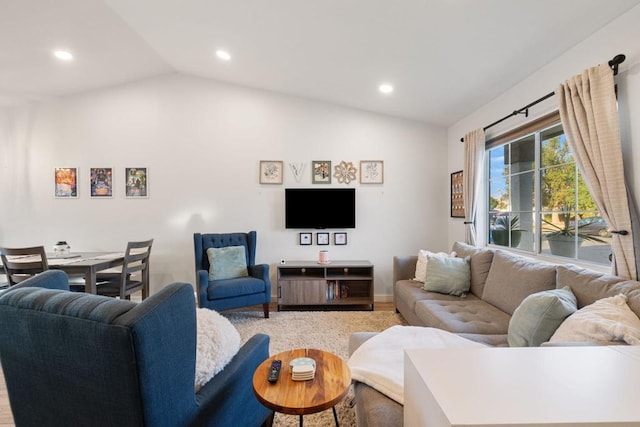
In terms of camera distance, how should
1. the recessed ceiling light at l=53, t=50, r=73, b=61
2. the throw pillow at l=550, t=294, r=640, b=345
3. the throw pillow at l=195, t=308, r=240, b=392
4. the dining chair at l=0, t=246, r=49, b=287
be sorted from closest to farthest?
the throw pillow at l=195, t=308, r=240, b=392 < the throw pillow at l=550, t=294, r=640, b=345 < the dining chair at l=0, t=246, r=49, b=287 < the recessed ceiling light at l=53, t=50, r=73, b=61

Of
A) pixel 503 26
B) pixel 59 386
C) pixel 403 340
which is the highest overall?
pixel 503 26

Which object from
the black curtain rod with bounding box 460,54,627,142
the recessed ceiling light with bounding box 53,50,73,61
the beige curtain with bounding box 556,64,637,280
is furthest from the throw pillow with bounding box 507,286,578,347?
the recessed ceiling light with bounding box 53,50,73,61

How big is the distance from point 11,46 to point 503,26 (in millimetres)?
4647

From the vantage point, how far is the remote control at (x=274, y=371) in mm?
1249

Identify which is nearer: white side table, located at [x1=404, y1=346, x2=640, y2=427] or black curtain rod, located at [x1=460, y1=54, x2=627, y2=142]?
white side table, located at [x1=404, y1=346, x2=640, y2=427]

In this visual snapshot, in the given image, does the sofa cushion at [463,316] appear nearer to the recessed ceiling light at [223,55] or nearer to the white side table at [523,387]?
the white side table at [523,387]

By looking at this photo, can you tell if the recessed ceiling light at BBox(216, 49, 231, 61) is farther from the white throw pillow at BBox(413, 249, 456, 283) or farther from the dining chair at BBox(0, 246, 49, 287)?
the white throw pillow at BBox(413, 249, 456, 283)

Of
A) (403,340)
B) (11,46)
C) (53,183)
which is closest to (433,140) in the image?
(403,340)

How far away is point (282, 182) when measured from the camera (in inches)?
156

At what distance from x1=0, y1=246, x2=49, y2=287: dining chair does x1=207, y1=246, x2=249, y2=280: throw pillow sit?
1.48 m

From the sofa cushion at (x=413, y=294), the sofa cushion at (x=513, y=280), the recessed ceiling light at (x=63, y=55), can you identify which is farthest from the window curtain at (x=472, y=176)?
the recessed ceiling light at (x=63, y=55)

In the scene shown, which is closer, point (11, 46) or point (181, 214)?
point (11, 46)

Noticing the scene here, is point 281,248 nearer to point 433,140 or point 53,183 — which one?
point 433,140

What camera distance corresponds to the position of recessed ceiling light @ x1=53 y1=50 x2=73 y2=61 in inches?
123
